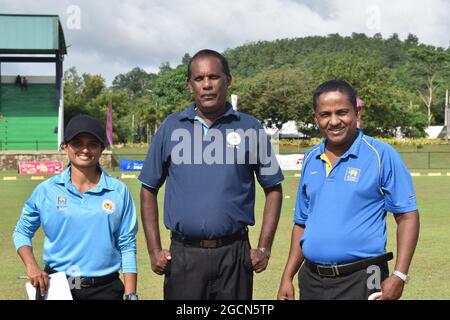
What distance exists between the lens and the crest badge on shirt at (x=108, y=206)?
4.28 m

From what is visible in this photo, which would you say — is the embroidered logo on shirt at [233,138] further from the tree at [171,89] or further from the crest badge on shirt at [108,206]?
the tree at [171,89]

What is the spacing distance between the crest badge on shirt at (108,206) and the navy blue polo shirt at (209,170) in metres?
0.47

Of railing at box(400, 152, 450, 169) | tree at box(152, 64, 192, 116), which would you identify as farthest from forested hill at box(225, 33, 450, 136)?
railing at box(400, 152, 450, 169)

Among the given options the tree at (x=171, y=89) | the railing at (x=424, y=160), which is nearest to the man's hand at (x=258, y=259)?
the railing at (x=424, y=160)

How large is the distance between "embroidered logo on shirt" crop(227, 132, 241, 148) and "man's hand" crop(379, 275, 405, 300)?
130cm

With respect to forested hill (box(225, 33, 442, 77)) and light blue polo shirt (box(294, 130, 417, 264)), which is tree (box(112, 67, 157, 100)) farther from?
light blue polo shirt (box(294, 130, 417, 264))

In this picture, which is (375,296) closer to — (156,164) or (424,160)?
(156,164)

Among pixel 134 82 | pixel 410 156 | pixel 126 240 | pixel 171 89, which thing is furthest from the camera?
pixel 134 82

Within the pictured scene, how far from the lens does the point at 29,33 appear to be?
40719 millimetres

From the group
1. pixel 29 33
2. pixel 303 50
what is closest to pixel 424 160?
pixel 29 33

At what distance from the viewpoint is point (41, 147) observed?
44.3 m

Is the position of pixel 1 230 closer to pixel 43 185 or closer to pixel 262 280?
pixel 262 280

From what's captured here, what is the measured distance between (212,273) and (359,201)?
42.9 inches
